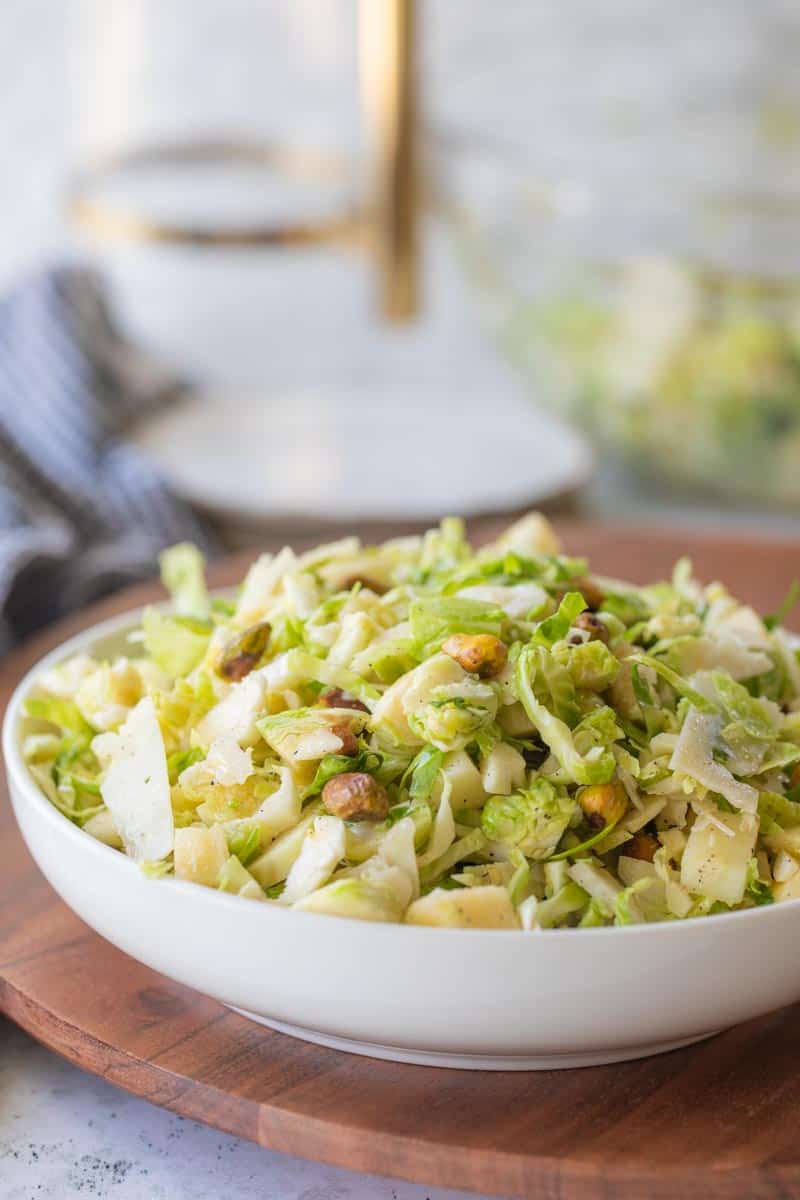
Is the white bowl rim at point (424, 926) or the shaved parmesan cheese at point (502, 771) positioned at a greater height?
the shaved parmesan cheese at point (502, 771)

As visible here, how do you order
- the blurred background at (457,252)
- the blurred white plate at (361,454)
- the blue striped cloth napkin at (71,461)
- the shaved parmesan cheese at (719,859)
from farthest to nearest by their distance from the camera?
the blurred background at (457,252) < the blurred white plate at (361,454) < the blue striped cloth napkin at (71,461) < the shaved parmesan cheese at (719,859)

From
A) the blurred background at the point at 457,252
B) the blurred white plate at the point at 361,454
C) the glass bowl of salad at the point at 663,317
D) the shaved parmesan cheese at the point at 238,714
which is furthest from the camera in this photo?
the glass bowl of salad at the point at 663,317

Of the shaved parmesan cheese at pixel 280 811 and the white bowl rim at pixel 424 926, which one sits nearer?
the white bowl rim at pixel 424 926

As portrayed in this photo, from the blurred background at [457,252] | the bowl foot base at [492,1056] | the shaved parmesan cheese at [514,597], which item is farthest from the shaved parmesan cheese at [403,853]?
the blurred background at [457,252]

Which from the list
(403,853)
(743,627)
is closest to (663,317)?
(743,627)

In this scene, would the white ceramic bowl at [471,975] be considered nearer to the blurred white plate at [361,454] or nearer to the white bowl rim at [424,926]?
the white bowl rim at [424,926]

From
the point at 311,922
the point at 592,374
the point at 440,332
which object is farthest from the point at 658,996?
the point at 440,332

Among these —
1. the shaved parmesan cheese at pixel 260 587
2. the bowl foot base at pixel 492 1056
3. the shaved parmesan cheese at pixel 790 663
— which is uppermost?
the shaved parmesan cheese at pixel 260 587

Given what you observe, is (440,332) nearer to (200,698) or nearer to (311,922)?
(200,698)
